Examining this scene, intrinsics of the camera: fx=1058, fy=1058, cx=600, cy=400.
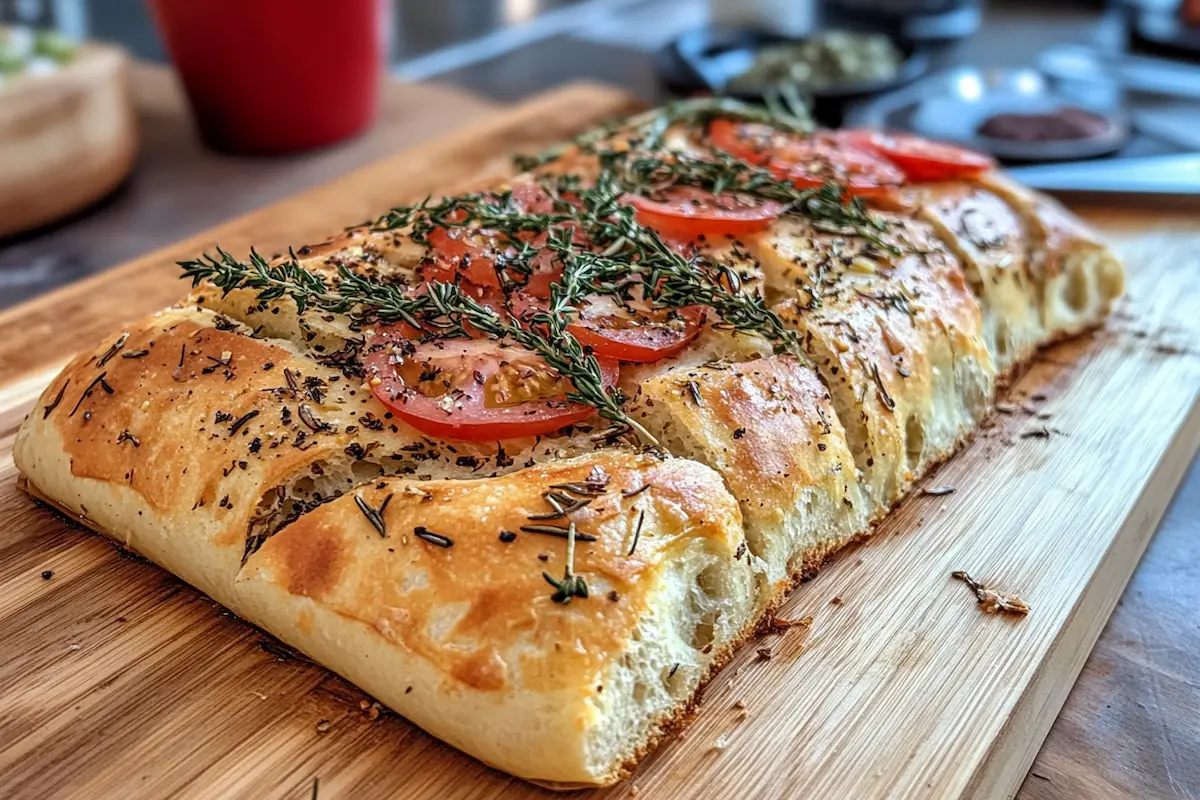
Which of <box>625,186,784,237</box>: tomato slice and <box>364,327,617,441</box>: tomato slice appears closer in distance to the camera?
<box>364,327,617,441</box>: tomato slice

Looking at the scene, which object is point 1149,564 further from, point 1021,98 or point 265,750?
point 1021,98

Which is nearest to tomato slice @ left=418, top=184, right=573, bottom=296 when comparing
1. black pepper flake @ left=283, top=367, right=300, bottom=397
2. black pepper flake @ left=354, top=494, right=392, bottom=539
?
black pepper flake @ left=283, top=367, right=300, bottom=397

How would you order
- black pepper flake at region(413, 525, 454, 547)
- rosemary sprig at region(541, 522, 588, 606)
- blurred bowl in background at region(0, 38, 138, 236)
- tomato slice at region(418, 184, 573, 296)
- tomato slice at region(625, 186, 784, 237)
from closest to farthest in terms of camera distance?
rosemary sprig at region(541, 522, 588, 606), black pepper flake at region(413, 525, 454, 547), tomato slice at region(418, 184, 573, 296), tomato slice at region(625, 186, 784, 237), blurred bowl in background at region(0, 38, 138, 236)

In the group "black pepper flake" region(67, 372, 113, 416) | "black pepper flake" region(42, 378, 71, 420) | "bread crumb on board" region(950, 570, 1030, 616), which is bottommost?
"bread crumb on board" region(950, 570, 1030, 616)

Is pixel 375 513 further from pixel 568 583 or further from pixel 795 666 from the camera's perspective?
pixel 795 666

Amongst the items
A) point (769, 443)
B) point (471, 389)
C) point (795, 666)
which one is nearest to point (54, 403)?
point (471, 389)

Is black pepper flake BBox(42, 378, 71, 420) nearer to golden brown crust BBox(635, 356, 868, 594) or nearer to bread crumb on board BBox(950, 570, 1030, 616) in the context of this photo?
golden brown crust BBox(635, 356, 868, 594)

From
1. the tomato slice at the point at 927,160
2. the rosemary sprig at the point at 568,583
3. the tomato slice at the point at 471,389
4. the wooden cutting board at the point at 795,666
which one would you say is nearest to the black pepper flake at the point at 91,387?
the wooden cutting board at the point at 795,666
